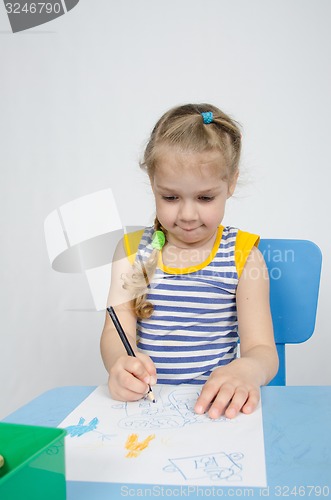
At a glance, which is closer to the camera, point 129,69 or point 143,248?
point 143,248

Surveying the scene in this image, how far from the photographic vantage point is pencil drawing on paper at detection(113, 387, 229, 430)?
27.3 inches

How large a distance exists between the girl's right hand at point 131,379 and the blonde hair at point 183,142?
298 mm

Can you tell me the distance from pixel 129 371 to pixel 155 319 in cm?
33

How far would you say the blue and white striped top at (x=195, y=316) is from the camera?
109 centimetres

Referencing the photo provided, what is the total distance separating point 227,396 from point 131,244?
500 millimetres

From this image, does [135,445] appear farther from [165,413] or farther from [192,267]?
[192,267]

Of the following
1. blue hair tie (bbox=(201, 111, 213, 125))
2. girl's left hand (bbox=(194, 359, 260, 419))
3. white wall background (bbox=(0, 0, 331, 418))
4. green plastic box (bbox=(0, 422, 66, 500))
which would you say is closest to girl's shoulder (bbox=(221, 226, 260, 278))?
blue hair tie (bbox=(201, 111, 213, 125))

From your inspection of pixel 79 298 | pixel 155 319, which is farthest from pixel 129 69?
pixel 155 319

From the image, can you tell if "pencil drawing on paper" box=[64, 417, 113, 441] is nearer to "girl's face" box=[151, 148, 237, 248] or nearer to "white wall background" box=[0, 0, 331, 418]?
"girl's face" box=[151, 148, 237, 248]

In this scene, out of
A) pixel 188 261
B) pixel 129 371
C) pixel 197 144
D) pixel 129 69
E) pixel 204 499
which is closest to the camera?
pixel 204 499

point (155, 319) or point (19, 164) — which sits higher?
point (19, 164)

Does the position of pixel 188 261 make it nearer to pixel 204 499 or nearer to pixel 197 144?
pixel 197 144

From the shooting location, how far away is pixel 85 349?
1763 mm

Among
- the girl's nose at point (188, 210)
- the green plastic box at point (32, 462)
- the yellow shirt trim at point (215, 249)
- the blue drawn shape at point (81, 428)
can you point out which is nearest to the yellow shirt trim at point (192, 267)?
the yellow shirt trim at point (215, 249)
